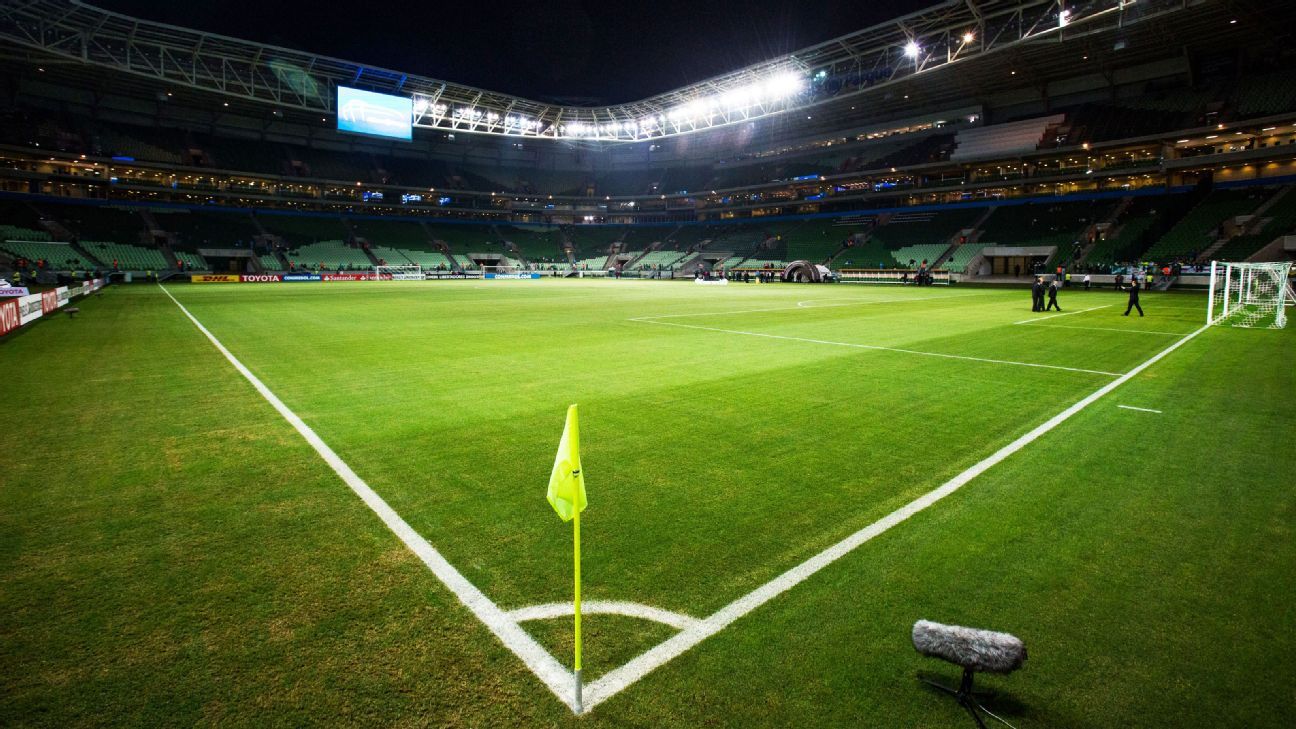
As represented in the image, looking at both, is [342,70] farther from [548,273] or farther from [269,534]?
[269,534]

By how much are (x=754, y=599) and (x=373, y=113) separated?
6495 cm

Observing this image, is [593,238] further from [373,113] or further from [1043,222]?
[1043,222]

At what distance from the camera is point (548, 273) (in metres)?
79.9

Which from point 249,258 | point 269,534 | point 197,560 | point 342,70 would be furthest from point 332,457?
point 249,258

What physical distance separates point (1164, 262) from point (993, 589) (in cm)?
5302

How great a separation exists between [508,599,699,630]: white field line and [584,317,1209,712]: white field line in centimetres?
12

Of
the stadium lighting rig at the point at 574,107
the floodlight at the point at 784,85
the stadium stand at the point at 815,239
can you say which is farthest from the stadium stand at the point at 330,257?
the stadium stand at the point at 815,239

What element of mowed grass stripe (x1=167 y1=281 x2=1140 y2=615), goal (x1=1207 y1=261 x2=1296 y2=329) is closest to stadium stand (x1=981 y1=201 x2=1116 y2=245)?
goal (x1=1207 y1=261 x2=1296 y2=329)

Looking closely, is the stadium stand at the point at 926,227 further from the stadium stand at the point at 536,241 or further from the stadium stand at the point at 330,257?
the stadium stand at the point at 330,257

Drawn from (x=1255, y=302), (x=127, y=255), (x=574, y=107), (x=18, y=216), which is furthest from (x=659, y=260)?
(x=1255, y=302)

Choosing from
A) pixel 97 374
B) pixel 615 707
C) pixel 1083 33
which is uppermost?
pixel 1083 33

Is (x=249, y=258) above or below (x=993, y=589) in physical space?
above

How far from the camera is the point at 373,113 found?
5675 centimetres

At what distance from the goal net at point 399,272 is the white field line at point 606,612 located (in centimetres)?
6144
